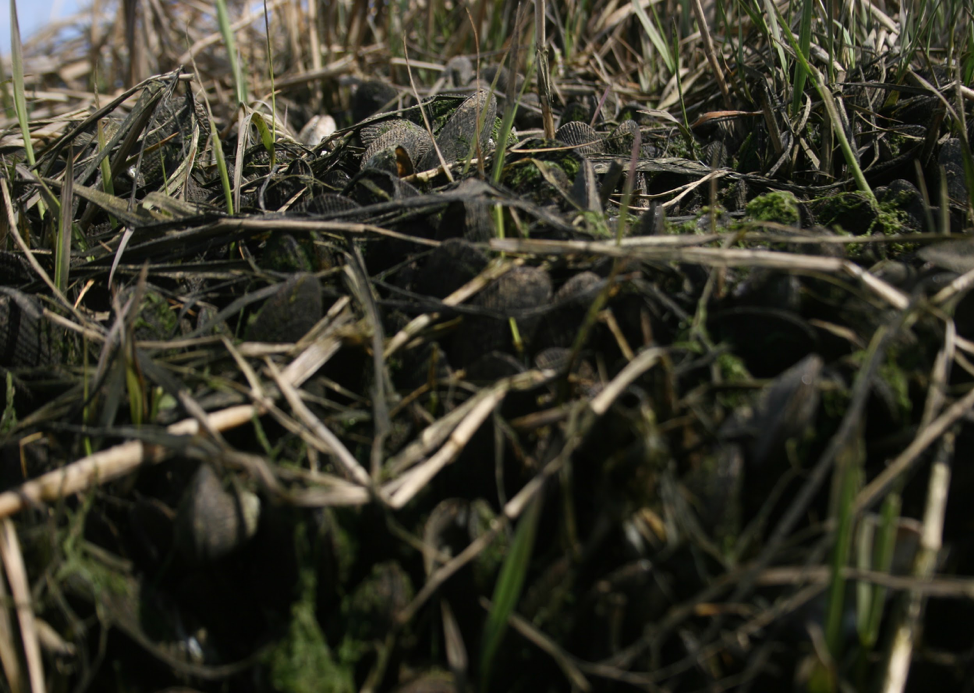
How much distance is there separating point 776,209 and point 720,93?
0.82 metres

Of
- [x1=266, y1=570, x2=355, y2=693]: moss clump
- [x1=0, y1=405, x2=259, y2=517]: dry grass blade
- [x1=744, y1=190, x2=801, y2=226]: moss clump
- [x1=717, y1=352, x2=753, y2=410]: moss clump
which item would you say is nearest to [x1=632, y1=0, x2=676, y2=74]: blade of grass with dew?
[x1=744, y1=190, x2=801, y2=226]: moss clump

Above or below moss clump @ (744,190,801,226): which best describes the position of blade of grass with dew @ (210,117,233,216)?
above

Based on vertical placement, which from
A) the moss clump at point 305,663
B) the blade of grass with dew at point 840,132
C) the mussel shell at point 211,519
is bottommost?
the moss clump at point 305,663

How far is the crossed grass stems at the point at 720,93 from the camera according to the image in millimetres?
776

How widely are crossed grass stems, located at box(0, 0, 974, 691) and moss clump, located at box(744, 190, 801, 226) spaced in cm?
20

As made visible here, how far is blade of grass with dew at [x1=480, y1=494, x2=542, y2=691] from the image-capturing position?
78 cm

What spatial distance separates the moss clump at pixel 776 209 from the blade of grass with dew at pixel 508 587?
2.75ft

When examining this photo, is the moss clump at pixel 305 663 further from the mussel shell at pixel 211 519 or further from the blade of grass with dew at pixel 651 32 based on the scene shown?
the blade of grass with dew at pixel 651 32

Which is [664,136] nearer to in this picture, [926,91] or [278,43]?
[926,91]

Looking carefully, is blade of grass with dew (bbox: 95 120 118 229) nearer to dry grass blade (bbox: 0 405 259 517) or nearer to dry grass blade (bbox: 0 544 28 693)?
dry grass blade (bbox: 0 405 259 517)

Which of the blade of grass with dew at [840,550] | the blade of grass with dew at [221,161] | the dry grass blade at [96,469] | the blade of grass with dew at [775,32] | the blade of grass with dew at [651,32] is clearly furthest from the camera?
the blade of grass with dew at [651,32]

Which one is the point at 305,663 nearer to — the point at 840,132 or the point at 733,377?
the point at 733,377

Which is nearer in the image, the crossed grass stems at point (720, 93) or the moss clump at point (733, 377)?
the crossed grass stems at point (720, 93)

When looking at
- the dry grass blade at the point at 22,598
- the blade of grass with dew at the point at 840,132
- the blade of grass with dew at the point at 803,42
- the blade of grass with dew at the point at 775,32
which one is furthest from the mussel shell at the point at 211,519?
the blade of grass with dew at the point at 775,32
